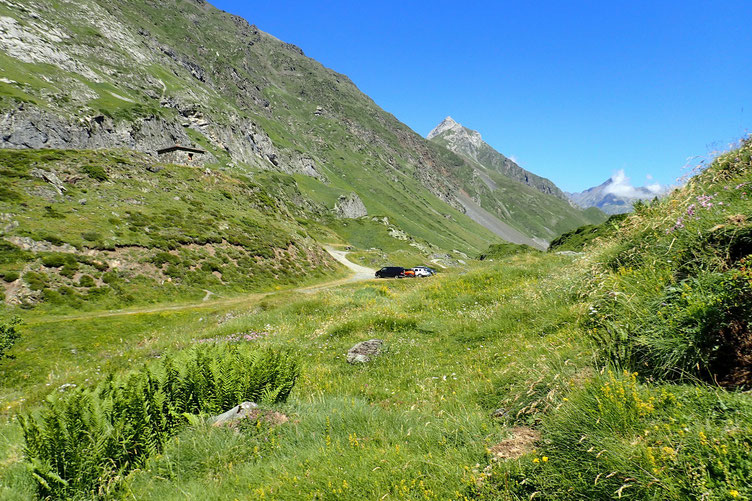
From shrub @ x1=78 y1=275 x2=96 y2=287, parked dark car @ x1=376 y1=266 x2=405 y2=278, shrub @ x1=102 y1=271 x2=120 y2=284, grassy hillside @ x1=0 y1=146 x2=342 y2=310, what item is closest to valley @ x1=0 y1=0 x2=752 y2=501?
shrub @ x1=78 y1=275 x2=96 y2=287

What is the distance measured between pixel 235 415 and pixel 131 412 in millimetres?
1667

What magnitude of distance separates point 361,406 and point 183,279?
145ft

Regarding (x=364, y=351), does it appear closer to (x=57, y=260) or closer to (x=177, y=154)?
(x=57, y=260)

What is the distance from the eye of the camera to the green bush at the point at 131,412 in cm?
494

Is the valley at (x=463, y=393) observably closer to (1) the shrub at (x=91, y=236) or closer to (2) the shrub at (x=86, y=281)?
(2) the shrub at (x=86, y=281)

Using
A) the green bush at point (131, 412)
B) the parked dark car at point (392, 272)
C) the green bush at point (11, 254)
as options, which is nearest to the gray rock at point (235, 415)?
the green bush at point (131, 412)

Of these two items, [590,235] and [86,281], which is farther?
[590,235]

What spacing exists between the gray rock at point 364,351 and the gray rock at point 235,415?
407 cm

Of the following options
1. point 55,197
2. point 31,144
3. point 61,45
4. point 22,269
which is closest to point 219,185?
point 55,197

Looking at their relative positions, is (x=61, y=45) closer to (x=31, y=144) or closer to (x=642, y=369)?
(x=31, y=144)

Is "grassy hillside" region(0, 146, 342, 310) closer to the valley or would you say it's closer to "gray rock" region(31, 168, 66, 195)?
"gray rock" region(31, 168, 66, 195)

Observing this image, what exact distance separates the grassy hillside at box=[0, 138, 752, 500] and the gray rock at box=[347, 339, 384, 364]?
0.37m

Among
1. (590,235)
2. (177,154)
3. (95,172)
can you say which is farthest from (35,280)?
(177,154)

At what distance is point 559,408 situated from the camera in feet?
14.9
